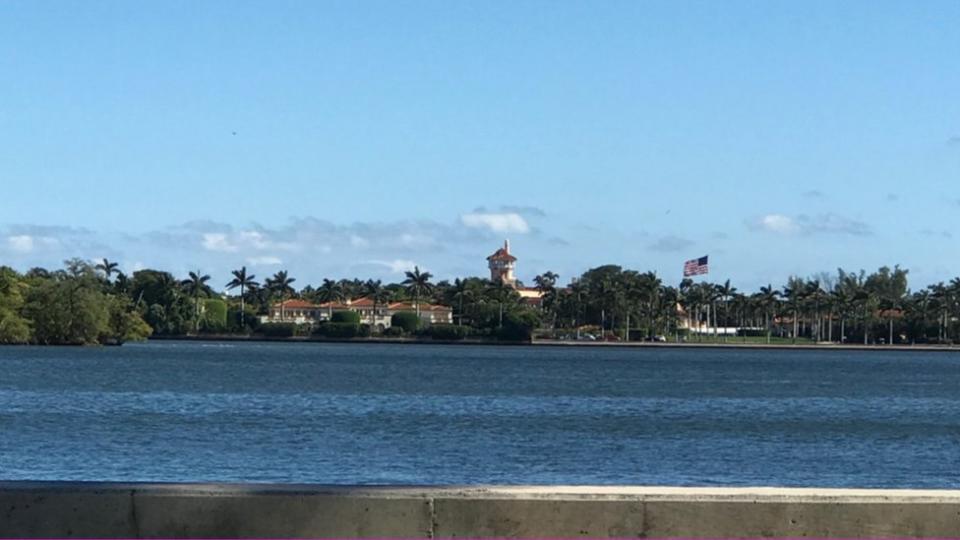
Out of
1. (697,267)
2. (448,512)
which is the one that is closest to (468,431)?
(448,512)

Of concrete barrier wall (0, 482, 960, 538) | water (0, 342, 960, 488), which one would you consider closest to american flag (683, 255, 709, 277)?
water (0, 342, 960, 488)

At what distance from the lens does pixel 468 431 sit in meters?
52.6

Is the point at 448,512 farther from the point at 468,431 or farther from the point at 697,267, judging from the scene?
the point at 697,267

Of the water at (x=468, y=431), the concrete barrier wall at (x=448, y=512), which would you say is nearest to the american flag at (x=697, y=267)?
the water at (x=468, y=431)

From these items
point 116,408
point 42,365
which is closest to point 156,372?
point 42,365

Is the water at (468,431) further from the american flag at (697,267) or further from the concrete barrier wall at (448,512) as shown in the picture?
the american flag at (697,267)

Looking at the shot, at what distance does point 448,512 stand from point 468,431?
40047 millimetres

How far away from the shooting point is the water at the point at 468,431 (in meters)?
38.6

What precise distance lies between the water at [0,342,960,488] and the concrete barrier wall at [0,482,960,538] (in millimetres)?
22888

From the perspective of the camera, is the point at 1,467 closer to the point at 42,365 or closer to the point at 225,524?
the point at 225,524

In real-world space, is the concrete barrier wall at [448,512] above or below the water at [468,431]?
above

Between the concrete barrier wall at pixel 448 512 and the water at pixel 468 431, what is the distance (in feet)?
75.1

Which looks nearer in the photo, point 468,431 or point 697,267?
point 468,431

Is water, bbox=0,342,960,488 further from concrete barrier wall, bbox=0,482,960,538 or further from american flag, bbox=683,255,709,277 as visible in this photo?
american flag, bbox=683,255,709,277
